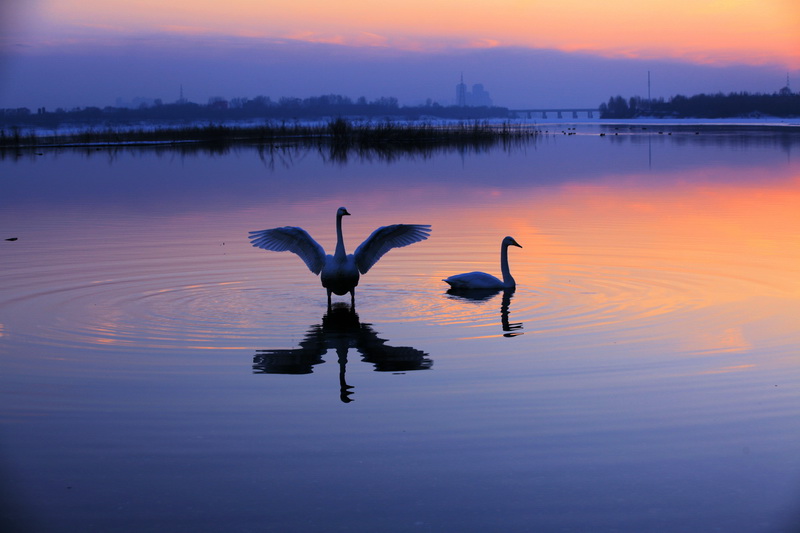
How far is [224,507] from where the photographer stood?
5.86 meters

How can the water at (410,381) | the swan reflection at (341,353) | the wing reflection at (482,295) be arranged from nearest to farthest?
1. the water at (410,381)
2. the swan reflection at (341,353)
3. the wing reflection at (482,295)

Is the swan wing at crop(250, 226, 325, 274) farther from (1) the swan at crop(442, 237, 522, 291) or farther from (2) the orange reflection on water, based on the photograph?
(2) the orange reflection on water

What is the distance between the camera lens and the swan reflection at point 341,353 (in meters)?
9.20

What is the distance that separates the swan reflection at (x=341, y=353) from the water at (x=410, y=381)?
40 millimetres

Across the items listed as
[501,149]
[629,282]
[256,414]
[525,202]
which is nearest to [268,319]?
[256,414]

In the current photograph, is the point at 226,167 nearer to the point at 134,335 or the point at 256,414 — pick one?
the point at 134,335

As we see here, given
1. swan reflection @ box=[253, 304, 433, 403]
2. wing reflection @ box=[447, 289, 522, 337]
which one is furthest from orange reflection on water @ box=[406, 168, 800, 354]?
swan reflection @ box=[253, 304, 433, 403]

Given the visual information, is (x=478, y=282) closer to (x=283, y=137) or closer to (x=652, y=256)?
(x=652, y=256)

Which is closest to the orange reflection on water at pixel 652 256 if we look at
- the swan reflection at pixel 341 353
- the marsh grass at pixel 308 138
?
the swan reflection at pixel 341 353

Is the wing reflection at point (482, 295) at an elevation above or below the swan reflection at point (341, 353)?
above

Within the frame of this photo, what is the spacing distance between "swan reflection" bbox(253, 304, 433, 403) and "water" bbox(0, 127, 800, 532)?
0.04 meters

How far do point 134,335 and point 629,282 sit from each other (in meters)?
6.47

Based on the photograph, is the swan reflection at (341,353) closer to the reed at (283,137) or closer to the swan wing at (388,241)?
the swan wing at (388,241)

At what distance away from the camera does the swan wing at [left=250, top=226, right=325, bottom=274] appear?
13188 millimetres
